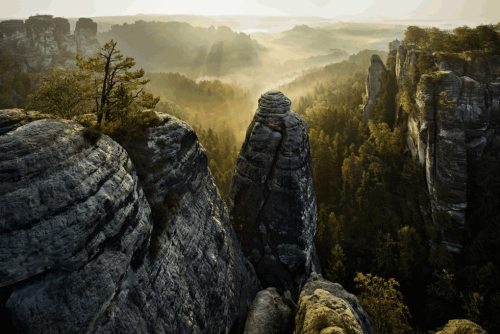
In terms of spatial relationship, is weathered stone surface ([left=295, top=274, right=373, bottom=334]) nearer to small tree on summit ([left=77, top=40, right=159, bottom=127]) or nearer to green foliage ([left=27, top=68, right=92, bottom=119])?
small tree on summit ([left=77, top=40, right=159, bottom=127])

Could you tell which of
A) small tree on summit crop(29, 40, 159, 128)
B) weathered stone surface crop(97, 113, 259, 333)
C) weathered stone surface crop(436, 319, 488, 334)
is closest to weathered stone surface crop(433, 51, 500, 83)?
weathered stone surface crop(436, 319, 488, 334)

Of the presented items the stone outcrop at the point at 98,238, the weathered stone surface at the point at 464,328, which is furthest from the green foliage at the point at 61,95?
the weathered stone surface at the point at 464,328

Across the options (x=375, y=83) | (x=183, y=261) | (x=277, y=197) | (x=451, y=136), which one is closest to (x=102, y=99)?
(x=183, y=261)

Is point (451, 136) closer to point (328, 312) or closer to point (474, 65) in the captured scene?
point (474, 65)

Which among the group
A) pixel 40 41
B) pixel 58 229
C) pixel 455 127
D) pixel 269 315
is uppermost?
pixel 40 41

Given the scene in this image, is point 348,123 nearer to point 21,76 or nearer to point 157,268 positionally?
point 157,268

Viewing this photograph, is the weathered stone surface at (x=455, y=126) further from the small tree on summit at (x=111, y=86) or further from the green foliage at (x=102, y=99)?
the small tree on summit at (x=111, y=86)

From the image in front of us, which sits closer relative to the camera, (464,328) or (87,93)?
(87,93)
